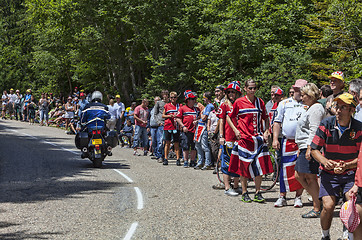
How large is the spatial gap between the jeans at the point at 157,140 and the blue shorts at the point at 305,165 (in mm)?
8942

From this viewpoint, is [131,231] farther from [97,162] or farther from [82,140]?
[97,162]

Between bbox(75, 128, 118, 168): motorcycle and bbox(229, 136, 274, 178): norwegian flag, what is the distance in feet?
18.9

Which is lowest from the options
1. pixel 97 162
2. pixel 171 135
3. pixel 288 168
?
pixel 97 162

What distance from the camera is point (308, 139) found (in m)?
8.19

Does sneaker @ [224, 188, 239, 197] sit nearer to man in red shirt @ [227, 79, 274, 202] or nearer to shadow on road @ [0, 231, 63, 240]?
man in red shirt @ [227, 79, 274, 202]

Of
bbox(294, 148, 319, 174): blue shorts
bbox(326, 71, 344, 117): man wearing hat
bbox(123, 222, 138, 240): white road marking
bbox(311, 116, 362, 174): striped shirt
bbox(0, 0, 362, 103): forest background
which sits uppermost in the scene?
bbox(0, 0, 362, 103): forest background

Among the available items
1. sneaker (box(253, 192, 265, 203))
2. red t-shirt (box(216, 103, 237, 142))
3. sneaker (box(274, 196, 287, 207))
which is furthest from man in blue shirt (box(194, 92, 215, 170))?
sneaker (box(274, 196, 287, 207))

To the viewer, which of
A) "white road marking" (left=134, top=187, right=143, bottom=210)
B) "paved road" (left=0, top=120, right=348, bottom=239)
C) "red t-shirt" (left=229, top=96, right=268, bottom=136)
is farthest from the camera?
"red t-shirt" (left=229, top=96, right=268, bottom=136)

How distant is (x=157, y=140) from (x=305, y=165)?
9.85 m

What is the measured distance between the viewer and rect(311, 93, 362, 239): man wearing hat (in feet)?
20.8

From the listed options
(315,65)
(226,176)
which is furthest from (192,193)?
(315,65)

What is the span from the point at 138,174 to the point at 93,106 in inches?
96.9

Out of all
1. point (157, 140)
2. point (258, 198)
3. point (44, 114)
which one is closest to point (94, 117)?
point (157, 140)

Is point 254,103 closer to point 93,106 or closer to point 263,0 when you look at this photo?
point 93,106
